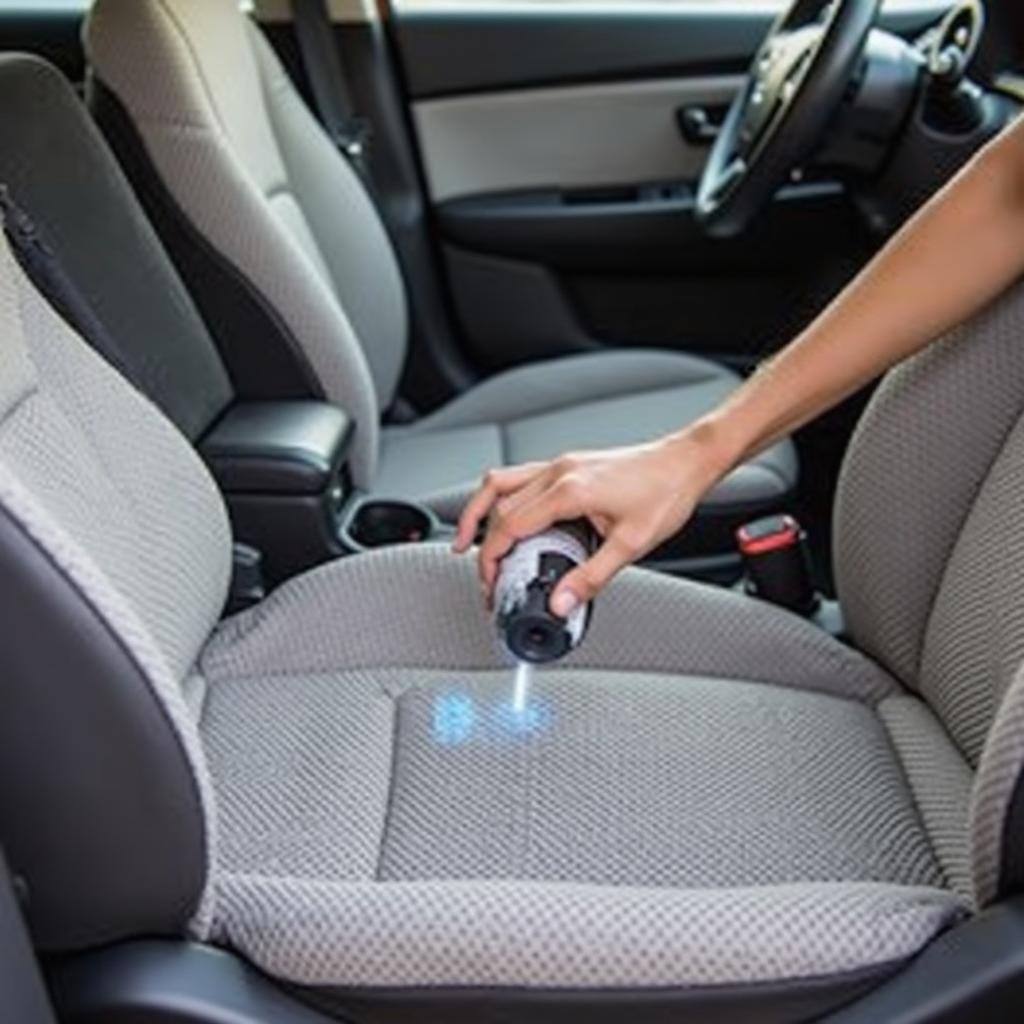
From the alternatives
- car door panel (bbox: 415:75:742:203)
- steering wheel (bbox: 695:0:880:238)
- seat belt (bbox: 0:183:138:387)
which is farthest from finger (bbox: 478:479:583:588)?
car door panel (bbox: 415:75:742:203)

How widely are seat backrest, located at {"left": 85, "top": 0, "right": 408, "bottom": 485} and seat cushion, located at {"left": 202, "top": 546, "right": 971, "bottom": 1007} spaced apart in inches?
14.9

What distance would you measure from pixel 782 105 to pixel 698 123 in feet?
1.87

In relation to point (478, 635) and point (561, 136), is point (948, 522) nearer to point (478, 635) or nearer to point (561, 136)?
point (478, 635)

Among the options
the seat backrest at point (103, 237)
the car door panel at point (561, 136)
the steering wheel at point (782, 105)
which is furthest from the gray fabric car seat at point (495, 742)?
the car door panel at point (561, 136)

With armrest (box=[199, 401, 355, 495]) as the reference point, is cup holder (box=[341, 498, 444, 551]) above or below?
below

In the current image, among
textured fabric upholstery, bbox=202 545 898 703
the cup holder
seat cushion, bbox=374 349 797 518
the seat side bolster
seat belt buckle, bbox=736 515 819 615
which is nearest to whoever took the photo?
the seat side bolster

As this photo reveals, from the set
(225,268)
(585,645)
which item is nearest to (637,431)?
(225,268)

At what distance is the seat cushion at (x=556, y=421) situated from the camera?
A: 1.70m

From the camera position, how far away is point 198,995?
0.86m

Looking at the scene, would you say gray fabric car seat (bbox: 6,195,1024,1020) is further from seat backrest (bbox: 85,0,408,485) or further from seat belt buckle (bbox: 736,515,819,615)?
seat backrest (bbox: 85,0,408,485)

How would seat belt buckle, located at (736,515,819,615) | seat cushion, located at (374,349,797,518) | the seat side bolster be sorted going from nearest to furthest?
the seat side bolster < seat belt buckle, located at (736,515,819,615) < seat cushion, located at (374,349,797,518)

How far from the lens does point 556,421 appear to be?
1.92 metres

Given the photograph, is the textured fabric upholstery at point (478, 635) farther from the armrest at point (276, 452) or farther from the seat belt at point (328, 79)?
the seat belt at point (328, 79)

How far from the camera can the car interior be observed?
2.84ft
